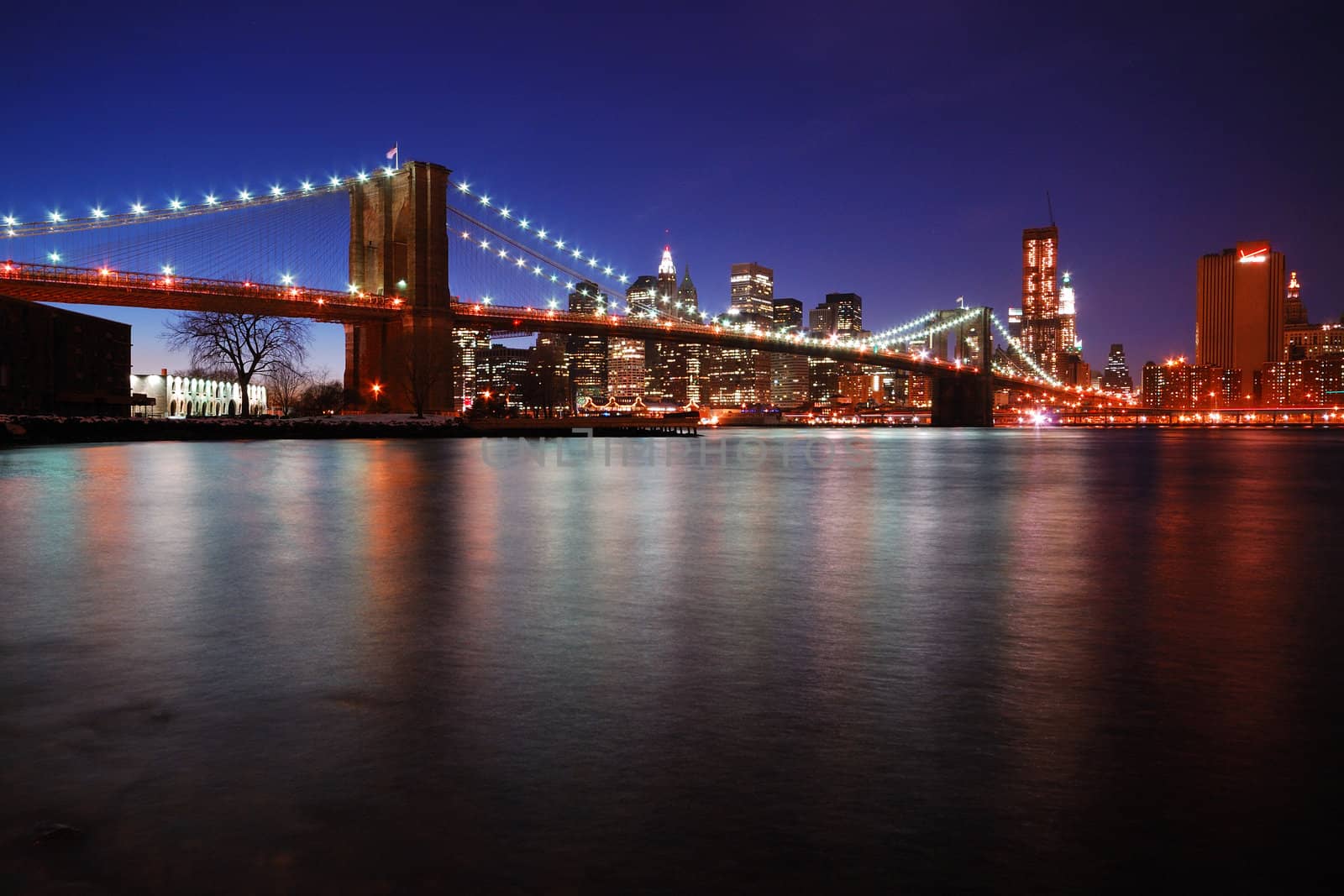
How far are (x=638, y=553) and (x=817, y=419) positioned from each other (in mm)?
169338

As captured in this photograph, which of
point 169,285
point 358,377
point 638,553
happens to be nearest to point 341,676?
point 638,553

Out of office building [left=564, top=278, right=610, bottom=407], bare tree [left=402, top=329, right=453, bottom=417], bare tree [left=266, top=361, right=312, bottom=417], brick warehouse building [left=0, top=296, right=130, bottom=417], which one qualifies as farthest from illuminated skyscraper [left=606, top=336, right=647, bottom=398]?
bare tree [left=402, top=329, right=453, bottom=417]

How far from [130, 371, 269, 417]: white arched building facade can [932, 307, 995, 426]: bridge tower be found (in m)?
75.3

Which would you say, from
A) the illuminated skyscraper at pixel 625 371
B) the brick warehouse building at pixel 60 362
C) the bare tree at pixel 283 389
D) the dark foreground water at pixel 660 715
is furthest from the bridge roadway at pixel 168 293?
the illuminated skyscraper at pixel 625 371

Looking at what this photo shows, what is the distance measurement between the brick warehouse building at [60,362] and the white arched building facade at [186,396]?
7.26 m

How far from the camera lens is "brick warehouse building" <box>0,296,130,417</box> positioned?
46.8m

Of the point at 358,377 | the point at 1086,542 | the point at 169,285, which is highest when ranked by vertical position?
the point at 169,285

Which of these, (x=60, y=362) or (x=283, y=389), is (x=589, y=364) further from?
(x=60, y=362)

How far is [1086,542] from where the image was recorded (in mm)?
10383

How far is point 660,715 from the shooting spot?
12.6 feet

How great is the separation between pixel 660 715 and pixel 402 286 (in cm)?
5682

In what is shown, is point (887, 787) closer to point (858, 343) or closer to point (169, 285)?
point (169, 285)

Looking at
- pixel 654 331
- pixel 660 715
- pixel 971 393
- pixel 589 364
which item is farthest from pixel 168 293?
pixel 589 364

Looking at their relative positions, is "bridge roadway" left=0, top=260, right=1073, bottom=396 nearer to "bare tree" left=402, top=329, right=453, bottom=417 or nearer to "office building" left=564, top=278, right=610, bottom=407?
"bare tree" left=402, top=329, right=453, bottom=417
